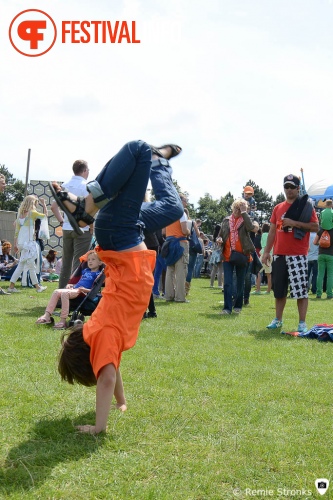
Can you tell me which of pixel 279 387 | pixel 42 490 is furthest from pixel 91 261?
pixel 42 490

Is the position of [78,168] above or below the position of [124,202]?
above

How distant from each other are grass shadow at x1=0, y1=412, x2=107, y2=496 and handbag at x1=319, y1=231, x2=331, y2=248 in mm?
10865

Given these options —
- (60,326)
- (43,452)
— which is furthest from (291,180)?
(43,452)

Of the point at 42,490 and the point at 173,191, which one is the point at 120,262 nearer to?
the point at 173,191

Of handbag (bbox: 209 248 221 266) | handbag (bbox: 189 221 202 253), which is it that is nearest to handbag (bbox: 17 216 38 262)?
handbag (bbox: 189 221 202 253)

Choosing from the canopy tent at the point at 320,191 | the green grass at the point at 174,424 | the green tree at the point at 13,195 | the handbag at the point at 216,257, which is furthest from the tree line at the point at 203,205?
the green grass at the point at 174,424

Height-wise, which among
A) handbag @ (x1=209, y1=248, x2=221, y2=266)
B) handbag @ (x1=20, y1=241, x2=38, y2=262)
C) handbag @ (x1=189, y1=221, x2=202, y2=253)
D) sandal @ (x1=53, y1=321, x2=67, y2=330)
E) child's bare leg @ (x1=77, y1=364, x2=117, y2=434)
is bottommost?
sandal @ (x1=53, y1=321, x2=67, y2=330)

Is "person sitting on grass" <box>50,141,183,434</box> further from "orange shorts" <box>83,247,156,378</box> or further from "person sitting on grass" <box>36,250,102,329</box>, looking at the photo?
"person sitting on grass" <box>36,250,102,329</box>

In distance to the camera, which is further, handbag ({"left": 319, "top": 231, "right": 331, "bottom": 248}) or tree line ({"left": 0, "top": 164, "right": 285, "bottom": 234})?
tree line ({"left": 0, "top": 164, "right": 285, "bottom": 234})

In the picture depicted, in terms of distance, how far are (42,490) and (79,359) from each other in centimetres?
101

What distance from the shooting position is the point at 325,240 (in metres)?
13.6

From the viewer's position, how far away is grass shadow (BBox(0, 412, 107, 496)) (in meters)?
2.81

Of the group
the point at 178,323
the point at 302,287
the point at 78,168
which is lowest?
the point at 178,323

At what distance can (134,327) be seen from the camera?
3607 mm
